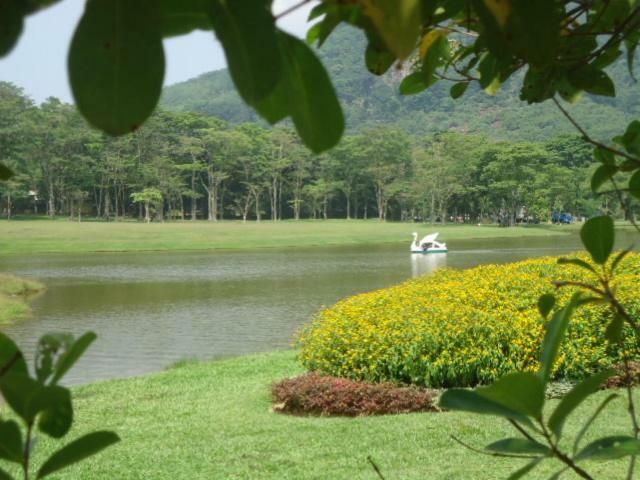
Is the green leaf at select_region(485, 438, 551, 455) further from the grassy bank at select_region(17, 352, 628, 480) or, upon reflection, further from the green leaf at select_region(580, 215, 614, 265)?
the grassy bank at select_region(17, 352, 628, 480)

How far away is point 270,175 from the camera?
46.6 metres

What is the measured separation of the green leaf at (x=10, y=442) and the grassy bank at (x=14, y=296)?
35.2 feet

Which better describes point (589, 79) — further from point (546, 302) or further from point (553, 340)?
point (553, 340)

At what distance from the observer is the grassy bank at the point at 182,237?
26000 millimetres

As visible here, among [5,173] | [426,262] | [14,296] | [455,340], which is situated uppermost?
[5,173]

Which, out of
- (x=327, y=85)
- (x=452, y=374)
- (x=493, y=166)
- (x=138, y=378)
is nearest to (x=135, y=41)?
(x=327, y=85)

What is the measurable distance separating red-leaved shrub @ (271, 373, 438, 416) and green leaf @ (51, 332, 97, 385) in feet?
14.3

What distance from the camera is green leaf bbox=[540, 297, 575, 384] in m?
0.32

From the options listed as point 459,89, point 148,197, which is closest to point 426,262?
point 459,89

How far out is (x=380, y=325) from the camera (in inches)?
200

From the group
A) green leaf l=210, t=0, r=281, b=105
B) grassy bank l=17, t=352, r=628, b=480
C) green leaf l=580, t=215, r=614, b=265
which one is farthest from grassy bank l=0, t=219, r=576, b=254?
green leaf l=210, t=0, r=281, b=105

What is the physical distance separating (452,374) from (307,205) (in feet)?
144

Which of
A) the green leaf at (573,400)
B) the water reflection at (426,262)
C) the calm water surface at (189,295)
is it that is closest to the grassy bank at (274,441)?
the calm water surface at (189,295)

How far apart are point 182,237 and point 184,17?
29524 millimetres
